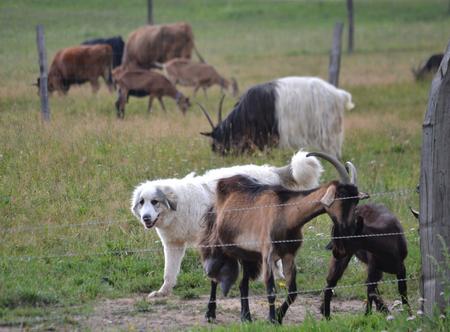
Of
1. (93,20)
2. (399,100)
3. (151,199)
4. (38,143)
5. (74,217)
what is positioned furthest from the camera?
(93,20)

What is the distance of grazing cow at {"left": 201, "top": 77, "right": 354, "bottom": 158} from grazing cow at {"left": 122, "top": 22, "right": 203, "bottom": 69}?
9873 mm

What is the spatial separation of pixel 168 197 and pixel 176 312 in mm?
1237

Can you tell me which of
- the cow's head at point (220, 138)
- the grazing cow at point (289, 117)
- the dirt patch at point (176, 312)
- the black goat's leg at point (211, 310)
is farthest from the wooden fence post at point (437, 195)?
the grazing cow at point (289, 117)

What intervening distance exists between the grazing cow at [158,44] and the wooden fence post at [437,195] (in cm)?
1729

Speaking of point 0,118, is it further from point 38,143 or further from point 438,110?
point 438,110

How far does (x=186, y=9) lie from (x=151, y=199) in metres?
A: 33.1

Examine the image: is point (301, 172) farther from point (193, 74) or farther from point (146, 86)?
point (193, 74)

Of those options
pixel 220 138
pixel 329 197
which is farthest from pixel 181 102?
pixel 329 197

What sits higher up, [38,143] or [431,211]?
Result: [431,211]

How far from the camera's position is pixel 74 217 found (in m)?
9.59

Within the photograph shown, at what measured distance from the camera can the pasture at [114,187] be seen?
24.5 feet

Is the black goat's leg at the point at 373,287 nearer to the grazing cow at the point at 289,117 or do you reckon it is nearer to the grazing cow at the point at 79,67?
the grazing cow at the point at 289,117

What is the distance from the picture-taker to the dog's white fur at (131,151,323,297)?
8.22 m

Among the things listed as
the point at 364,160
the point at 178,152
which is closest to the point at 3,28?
the point at 178,152
